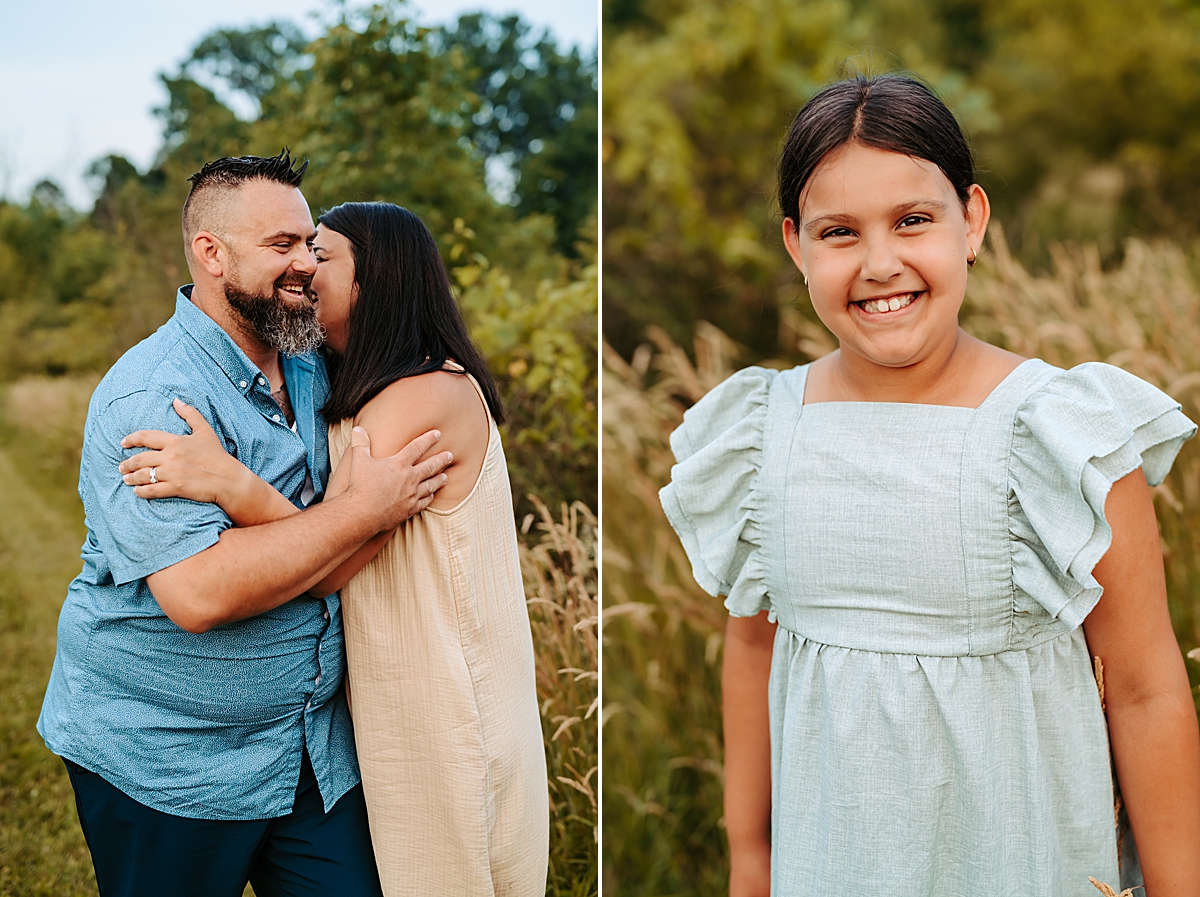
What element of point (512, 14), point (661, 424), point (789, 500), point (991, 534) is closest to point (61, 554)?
point (661, 424)

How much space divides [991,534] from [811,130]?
0.72 metres

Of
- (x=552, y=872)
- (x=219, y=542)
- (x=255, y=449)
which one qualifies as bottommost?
(x=552, y=872)

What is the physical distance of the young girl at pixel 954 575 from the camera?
4.96ft

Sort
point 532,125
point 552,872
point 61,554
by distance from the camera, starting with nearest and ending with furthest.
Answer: point 552,872, point 61,554, point 532,125

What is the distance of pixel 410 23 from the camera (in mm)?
3578

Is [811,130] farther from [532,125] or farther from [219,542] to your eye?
[532,125]

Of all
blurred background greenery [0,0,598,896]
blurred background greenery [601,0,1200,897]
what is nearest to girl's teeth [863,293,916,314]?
blurred background greenery [601,0,1200,897]

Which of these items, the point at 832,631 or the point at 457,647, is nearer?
the point at 832,631

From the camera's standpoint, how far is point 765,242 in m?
3.62

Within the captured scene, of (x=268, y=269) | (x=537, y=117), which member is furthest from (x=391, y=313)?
(x=537, y=117)

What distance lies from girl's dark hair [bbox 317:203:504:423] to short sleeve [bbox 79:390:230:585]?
0.34 metres

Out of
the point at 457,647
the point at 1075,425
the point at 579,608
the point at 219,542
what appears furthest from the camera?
the point at 579,608

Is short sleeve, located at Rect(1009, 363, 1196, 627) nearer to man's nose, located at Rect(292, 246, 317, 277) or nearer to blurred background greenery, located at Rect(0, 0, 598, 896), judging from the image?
man's nose, located at Rect(292, 246, 317, 277)

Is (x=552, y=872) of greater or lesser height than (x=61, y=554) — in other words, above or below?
below
